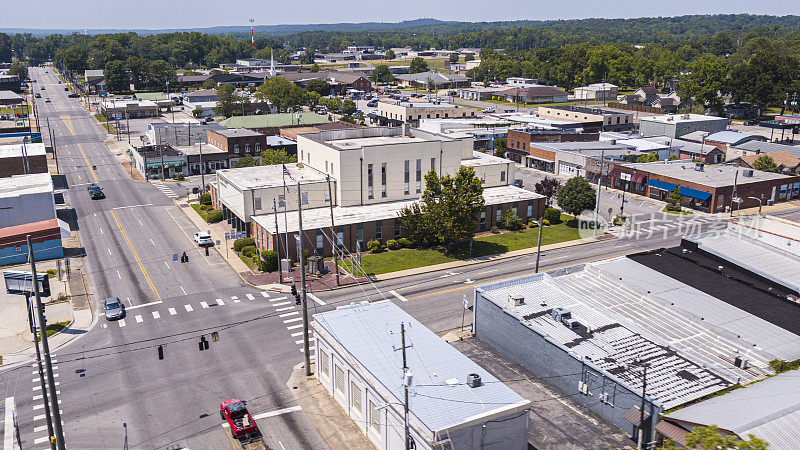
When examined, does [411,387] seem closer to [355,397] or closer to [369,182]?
[355,397]

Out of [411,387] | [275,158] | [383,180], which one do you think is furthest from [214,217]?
[411,387]

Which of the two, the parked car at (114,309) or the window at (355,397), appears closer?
the window at (355,397)

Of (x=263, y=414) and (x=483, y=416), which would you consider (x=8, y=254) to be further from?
(x=483, y=416)

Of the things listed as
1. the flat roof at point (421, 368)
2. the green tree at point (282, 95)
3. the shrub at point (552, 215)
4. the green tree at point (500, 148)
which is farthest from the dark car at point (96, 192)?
the green tree at point (282, 95)

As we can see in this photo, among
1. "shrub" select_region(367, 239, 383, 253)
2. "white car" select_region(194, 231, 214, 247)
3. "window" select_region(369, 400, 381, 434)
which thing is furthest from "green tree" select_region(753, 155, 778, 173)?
"window" select_region(369, 400, 381, 434)

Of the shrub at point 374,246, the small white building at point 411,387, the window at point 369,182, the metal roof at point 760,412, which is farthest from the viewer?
the window at point 369,182

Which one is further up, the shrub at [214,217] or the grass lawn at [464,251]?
the shrub at [214,217]

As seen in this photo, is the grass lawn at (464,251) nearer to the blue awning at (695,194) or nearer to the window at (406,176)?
the window at (406,176)
